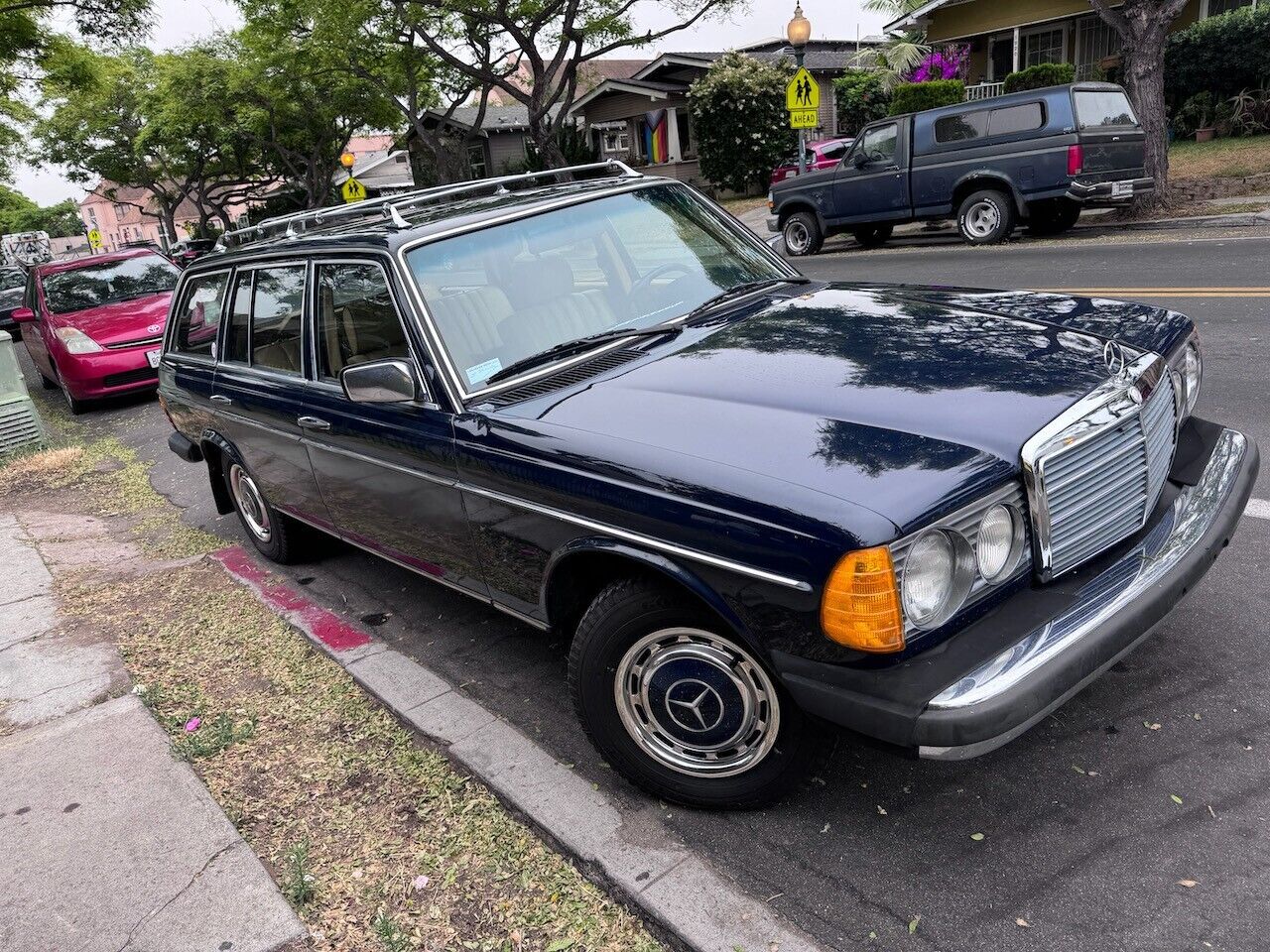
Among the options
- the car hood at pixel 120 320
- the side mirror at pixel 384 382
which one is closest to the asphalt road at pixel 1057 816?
the side mirror at pixel 384 382

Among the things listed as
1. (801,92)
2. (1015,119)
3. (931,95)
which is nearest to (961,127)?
(1015,119)

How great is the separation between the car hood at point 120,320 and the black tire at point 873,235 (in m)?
10.7

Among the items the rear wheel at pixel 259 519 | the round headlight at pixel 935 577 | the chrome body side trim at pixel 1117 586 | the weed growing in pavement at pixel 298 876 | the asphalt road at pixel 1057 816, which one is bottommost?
the asphalt road at pixel 1057 816

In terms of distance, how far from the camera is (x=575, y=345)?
11.2 feet

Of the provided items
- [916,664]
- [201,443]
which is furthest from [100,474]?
[916,664]

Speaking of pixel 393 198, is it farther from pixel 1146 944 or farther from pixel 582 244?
pixel 1146 944

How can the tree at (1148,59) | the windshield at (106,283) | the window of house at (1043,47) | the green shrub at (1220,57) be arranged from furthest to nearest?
1. the window of house at (1043,47)
2. the green shrub at (1220,57)
3. the tree at (1148,59)
4. the windshield at (106,283)

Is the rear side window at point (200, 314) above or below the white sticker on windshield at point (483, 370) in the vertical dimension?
above

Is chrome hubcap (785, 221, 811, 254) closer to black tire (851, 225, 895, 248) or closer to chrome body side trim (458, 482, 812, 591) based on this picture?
black tire (851, 225, 895, 248)

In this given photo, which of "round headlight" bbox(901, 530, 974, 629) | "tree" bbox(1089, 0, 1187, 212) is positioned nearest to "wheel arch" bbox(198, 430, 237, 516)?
"round headlight" bbox(901, 530, 974, 629)

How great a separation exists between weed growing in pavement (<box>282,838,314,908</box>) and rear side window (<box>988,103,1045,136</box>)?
13304mm

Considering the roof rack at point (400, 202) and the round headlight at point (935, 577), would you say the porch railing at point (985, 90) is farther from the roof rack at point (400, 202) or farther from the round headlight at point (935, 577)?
the round headlight at point (935, 577)

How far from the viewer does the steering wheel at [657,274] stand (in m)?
3.78

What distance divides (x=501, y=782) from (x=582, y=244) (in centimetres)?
206
